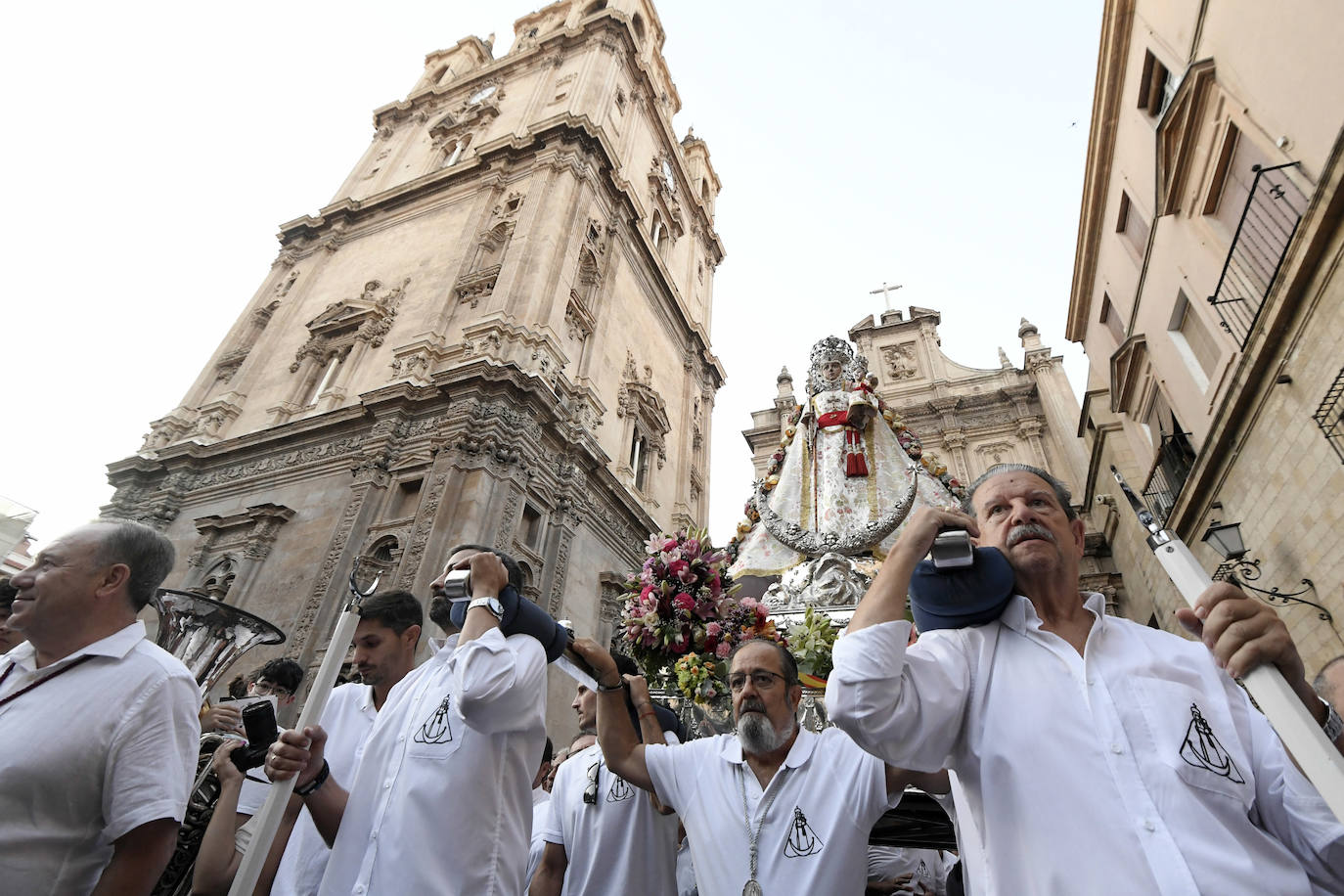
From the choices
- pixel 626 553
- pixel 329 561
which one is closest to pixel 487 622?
pixel 329 561

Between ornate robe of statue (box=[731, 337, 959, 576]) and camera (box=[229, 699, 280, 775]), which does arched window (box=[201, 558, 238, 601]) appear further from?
camera (box=[229, 699, 280, 775])

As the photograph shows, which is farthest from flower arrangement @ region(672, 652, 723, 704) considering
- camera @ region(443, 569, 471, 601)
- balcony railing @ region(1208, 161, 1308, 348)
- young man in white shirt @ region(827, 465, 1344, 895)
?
balcony railing @ region(1208, 161, 1308, 348)

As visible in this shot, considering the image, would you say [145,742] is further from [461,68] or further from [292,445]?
[461,68]

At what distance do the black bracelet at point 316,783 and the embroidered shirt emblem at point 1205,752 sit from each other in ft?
9.55

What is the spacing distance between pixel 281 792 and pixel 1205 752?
2.67m

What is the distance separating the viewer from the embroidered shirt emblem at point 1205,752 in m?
1.33

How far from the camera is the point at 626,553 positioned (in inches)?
642

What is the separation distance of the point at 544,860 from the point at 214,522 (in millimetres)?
13668

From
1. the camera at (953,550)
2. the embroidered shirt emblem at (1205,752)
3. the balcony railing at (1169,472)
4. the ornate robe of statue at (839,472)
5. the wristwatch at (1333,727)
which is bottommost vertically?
the embroidered shirt emblem at (1205,752)

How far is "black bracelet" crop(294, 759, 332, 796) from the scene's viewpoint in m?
2.66

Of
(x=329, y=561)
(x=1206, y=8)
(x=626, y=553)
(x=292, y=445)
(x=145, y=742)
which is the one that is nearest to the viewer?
(x=145, y=742)

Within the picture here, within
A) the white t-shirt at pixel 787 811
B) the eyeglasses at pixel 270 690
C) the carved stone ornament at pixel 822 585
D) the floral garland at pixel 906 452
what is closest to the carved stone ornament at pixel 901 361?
the floral garland at pixel 906 452

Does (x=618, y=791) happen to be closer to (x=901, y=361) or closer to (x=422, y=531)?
(x=422, y=531)

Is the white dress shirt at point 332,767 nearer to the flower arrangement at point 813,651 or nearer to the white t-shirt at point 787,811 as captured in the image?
the white t-shirt at point 787,811
